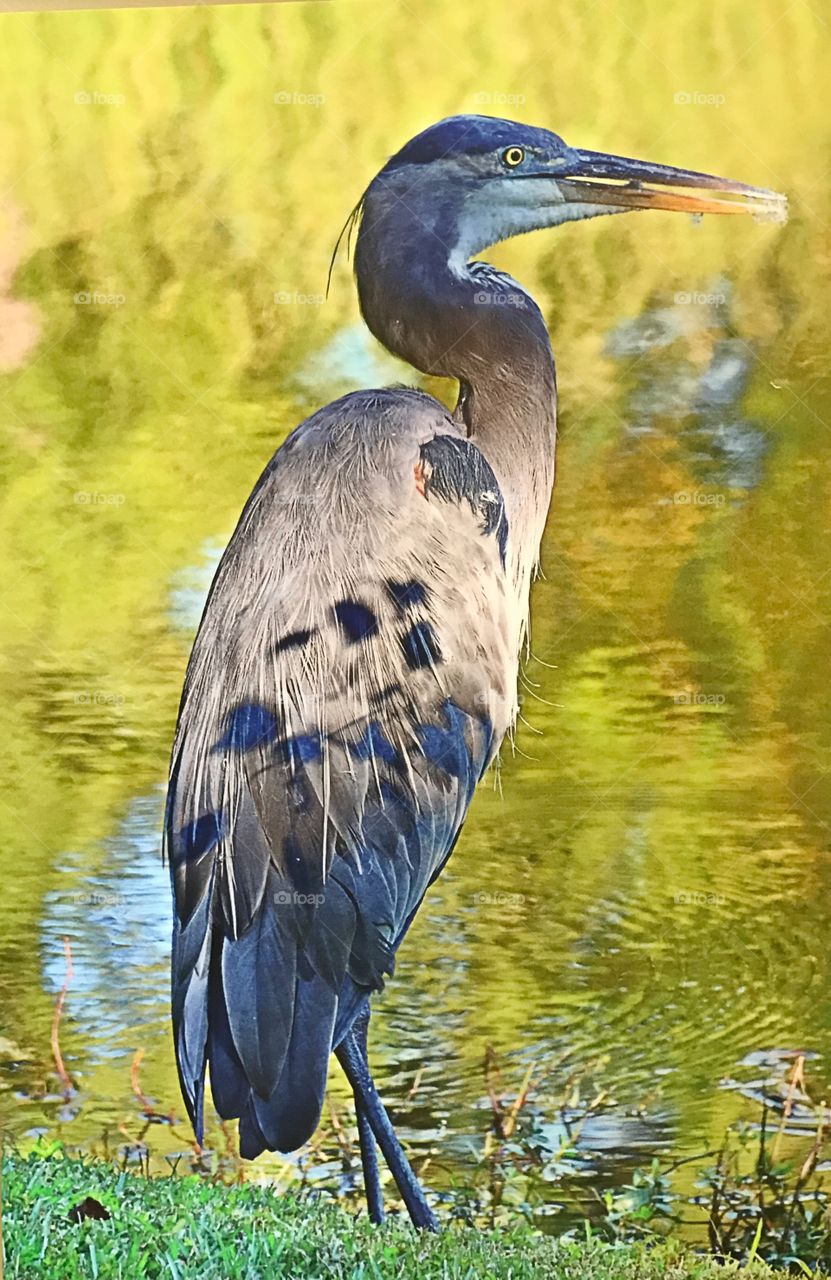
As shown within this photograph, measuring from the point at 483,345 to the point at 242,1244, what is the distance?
1824mm

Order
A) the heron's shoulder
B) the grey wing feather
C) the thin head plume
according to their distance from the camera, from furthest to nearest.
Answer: the thin head plume → the heron's shoulder → the grey wing feather

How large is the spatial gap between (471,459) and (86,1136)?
1.62m

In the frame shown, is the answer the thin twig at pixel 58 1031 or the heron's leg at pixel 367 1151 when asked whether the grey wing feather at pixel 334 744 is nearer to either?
the heron's leg at pixel 367 1151

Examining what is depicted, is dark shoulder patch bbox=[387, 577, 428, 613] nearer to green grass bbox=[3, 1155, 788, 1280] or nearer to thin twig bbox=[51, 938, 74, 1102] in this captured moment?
thin twig bbox=[51, 938, 74, 1102]

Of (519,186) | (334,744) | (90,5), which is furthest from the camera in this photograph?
(90,5)

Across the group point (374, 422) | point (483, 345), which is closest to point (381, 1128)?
point (374, 422)

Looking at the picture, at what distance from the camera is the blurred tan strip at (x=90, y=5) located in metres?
2.55

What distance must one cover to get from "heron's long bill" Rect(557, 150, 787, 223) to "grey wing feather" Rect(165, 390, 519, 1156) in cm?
57

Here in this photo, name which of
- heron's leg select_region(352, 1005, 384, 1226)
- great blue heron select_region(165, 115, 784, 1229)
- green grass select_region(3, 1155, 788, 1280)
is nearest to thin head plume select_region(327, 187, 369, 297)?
great blue heron select_region(165, 115, 784, 1229)

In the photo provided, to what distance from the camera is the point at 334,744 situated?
234 centimetres

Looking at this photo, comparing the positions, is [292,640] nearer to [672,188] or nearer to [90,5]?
[672,188]

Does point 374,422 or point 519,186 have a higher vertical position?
point 519,186

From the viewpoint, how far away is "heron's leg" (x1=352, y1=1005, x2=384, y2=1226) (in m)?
2.43

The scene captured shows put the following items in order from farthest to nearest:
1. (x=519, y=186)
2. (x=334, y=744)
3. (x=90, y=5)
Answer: (x=90, y=5), (x=519, y=186), (x=334, y=744)
